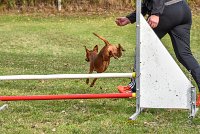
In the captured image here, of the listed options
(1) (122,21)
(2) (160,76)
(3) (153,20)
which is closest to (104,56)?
(1) (122,21)

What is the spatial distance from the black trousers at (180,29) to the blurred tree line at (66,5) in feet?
52.9

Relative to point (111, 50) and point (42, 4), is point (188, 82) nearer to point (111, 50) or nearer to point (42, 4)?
point (111, 50)

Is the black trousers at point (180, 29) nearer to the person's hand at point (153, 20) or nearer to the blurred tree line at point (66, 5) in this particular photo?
the person's hand at point (153, 20)

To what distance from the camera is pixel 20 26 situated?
60.8 ft

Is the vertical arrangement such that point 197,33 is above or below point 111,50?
below

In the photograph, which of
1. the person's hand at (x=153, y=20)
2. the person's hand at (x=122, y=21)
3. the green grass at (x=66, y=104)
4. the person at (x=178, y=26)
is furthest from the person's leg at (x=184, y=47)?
the person's hand at (x=122, y=21)

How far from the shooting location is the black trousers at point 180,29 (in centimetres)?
567

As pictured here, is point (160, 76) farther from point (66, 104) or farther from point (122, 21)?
point (66, 104)

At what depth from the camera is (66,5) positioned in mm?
21984

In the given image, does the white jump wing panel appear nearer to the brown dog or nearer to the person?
the person

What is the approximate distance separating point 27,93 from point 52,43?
815 centimetres

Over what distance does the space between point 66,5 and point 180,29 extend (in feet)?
54.2

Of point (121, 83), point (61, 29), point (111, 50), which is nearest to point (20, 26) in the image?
point (61, 29)

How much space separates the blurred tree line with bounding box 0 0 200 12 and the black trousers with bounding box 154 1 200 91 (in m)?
16.1
